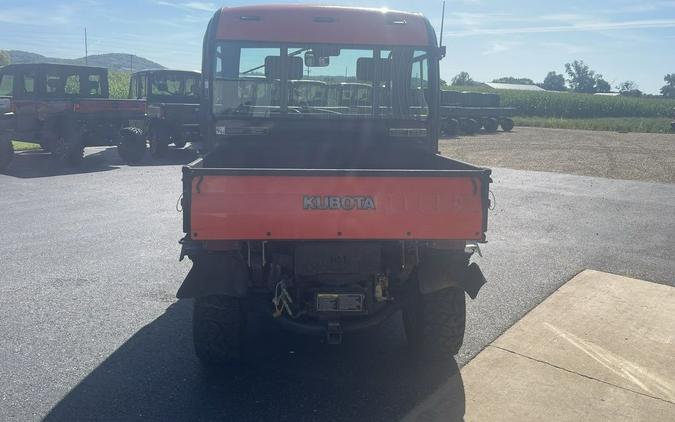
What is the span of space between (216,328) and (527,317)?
2902 millimetres

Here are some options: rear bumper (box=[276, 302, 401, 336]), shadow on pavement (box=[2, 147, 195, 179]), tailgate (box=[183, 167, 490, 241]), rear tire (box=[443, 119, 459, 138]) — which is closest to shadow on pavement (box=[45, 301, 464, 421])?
rear bumper (box=[276, 302, 401, 336])

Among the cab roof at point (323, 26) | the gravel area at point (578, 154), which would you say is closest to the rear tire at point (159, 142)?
the gravel area at point (578, 154)

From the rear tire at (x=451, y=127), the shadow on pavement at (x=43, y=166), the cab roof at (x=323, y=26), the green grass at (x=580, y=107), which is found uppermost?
the green grass at (x=580, y=107)

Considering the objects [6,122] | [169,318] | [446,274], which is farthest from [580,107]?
[446,274]

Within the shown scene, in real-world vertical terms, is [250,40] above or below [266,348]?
above

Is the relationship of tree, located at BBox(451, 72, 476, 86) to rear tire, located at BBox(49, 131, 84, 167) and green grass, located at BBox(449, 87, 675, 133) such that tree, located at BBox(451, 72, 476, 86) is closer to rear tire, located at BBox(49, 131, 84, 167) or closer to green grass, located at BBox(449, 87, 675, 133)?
green grass, located at BBox(449, 87, 675, 133)

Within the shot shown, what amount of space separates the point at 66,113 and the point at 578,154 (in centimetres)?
1640

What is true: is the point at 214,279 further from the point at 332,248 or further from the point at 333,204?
the point at 333,204

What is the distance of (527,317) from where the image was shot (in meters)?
5.60

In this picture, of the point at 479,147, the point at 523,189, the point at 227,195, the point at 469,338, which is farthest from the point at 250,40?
the point at 479,147

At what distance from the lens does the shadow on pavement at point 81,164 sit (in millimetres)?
14375

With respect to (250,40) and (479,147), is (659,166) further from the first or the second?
(250,40)

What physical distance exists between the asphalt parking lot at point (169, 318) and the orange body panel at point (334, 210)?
1.12 metres

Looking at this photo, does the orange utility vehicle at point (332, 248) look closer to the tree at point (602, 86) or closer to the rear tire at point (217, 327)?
the rear tire at point (217, 327)
